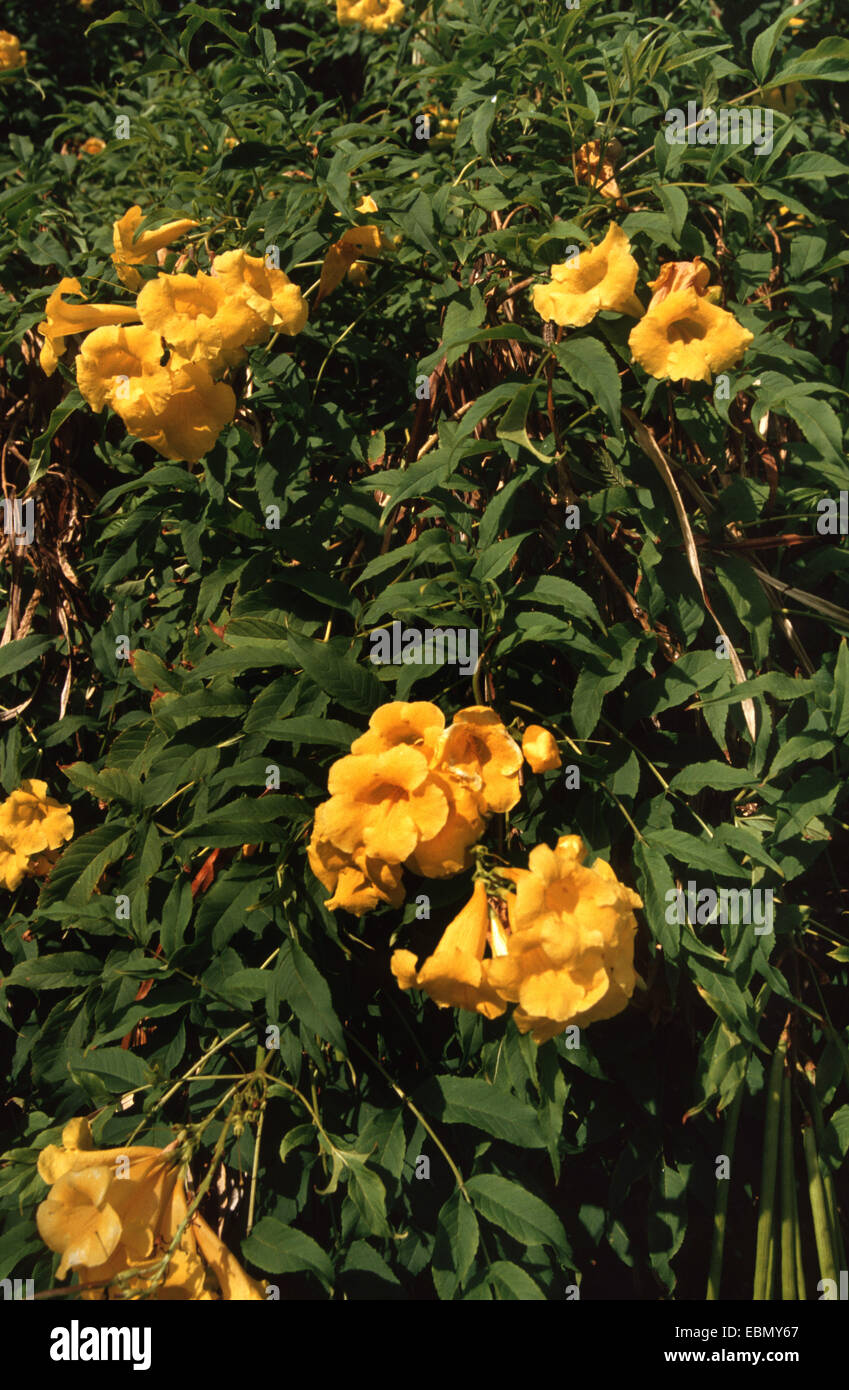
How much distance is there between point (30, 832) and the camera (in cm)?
220

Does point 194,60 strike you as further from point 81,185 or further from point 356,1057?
point 356,1057

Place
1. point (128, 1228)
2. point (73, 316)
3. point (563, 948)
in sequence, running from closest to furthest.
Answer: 1. point (563, 948)
2. point (128, 1228)
3. point (73, 316)

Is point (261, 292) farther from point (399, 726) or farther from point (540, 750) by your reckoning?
point (540, 750)

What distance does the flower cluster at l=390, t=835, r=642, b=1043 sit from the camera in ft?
4.38

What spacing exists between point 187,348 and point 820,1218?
2.05 meters

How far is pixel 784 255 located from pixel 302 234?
47.6 inches

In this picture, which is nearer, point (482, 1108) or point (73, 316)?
point (482, 1108)

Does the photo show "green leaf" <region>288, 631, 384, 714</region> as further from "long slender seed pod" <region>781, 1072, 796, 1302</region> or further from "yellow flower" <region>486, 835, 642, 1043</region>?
"long slender seed pod" <region>781, 1072, 796, 1302</region>

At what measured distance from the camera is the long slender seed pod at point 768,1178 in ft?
6.40

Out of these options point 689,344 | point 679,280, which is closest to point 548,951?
point 689,344

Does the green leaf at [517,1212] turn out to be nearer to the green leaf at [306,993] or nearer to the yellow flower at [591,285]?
the green leaf at [306,993]

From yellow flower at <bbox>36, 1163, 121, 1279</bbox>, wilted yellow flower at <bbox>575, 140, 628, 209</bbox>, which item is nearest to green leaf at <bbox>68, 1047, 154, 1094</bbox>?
yellow flower at <bbox>36, 1163, 121, 1279</bbox>

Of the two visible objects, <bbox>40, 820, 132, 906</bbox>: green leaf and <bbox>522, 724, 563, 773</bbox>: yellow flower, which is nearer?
<bbox>522, 724, 563, 773</bbox>: yellow flower

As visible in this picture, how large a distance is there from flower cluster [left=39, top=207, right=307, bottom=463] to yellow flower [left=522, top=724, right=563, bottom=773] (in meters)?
0.76
